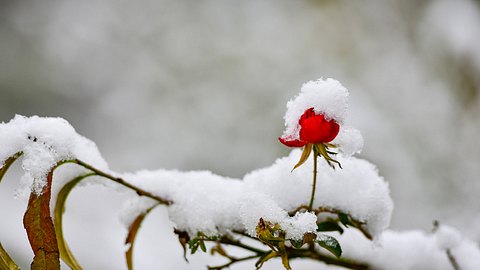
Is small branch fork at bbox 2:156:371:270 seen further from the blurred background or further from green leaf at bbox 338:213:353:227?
the blurred background

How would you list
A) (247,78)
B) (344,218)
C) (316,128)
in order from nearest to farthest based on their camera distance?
1. (316,128)
2. (344,218)
3. (247,78)

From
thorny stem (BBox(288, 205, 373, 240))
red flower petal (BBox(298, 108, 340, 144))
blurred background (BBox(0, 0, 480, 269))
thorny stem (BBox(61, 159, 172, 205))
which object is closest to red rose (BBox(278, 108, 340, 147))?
red flower petal (BBox(298, 108, 340, 144))

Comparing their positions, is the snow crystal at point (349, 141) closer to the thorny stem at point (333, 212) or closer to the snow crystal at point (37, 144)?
the thorny stem at point (333, 212)

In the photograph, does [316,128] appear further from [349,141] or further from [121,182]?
[121,182]

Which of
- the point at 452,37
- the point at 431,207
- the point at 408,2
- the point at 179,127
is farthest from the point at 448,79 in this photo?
the point at 179,127

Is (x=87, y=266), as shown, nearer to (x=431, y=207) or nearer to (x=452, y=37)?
(x=431, y=207)

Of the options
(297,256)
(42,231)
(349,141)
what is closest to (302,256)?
(297,256)
